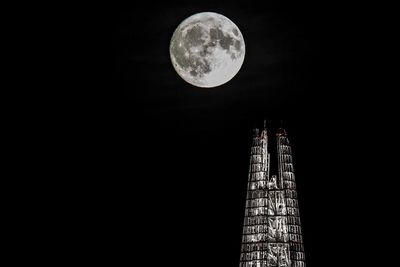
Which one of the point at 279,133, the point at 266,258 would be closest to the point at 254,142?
the point at 279,133

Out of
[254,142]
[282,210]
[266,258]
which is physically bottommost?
[266,258]

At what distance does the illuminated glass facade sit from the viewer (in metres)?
54.3

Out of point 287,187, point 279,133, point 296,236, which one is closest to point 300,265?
point 296,236

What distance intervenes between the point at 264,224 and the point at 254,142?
6893 mm

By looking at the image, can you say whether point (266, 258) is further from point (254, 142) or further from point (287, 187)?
point (254, 142)

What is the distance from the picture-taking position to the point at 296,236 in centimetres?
5447

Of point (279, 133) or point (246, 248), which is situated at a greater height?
point (279, 133)

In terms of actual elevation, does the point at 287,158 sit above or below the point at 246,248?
above

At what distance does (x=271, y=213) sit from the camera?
2200 inches

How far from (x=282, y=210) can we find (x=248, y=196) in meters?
3.07

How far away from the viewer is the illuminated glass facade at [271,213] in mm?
54344

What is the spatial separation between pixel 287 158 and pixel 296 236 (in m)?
6.34

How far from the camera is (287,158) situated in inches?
2195

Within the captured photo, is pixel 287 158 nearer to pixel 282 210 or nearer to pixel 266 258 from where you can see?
pixel 282 210
